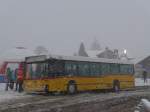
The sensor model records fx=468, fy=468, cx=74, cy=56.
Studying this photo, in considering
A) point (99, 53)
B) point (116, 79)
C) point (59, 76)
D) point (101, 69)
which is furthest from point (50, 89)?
point (99, 53)

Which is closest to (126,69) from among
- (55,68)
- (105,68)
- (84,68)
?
(105,68)

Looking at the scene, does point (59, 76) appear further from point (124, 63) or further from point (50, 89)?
point (124, 63)

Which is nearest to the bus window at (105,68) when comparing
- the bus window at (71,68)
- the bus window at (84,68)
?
the bus window at (84,68)

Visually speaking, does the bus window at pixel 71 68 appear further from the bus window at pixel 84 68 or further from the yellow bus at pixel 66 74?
the bus window at pixel 84 68

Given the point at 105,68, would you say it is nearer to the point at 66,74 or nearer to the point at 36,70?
the point at 66,74

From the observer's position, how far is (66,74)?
1122 inches

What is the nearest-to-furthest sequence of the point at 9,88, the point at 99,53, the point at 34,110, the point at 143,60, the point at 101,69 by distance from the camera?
the point at 34,110, the point at 101,69, the point at 9,88, the point at 143,60, the point at 99,53

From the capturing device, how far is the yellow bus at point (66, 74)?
27797mm

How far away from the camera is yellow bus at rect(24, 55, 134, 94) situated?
27.8 m

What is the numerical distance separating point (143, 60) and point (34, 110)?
254ft

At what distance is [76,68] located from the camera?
1164 inches

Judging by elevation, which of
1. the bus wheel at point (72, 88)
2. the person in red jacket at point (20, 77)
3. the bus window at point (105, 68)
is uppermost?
the bus window at point (105, 68)

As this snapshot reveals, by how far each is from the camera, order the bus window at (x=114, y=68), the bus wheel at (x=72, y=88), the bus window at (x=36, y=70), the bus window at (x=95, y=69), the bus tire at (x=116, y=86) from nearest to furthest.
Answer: the bus window at (x=36, y=70) → the bus wheel at (x=72, y=88) → the bus window at (x=95, y=69) → the bus window at (x=114, y=68) → the bus tire at (x=116, y=86)

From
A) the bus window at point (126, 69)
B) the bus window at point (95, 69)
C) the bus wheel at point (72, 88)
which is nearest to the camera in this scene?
the bus wheel at point (72, 88)
